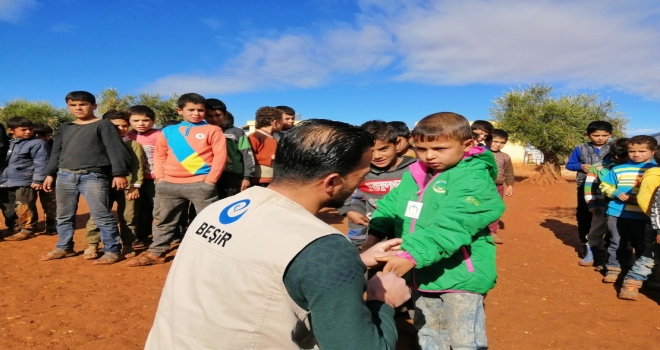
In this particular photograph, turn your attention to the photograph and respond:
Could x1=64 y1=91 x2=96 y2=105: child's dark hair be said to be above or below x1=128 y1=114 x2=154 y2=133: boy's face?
above

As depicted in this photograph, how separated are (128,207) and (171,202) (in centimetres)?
123

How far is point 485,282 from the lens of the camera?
2.43m

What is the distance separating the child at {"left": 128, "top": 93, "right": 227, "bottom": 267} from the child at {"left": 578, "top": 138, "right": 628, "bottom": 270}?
473 cm

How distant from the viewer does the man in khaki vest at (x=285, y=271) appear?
121 centimetres

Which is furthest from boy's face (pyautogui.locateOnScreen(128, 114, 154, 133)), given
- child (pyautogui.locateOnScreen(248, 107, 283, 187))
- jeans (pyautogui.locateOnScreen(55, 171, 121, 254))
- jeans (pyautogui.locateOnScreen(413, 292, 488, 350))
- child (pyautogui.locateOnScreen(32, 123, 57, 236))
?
jeans (pyautogui.locateOnScreen(413, 292, 488, 350))

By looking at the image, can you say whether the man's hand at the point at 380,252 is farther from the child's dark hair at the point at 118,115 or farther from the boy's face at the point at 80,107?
the child's dark hair at the point at 118,115

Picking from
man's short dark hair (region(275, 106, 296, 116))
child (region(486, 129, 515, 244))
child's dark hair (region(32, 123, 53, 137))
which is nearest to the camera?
child (region(486, 129, 515, 244))

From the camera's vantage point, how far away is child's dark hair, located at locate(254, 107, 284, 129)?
590cm

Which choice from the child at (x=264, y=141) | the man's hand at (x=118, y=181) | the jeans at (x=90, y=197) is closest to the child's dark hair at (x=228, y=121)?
the child at (x=264, y=141)

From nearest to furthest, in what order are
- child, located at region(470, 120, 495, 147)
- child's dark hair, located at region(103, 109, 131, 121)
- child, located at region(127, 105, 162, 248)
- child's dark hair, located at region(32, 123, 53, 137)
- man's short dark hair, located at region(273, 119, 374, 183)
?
1. man's short dark hair, located at region(273, 119, 374, 183)
2. child, located at region(470, 120, 495, 147)
3. child, located at region(127, 105, 162, 248)
4. child's dark hair, located at region(103, 109, 131, 121)
5. child's dark hair, located at region(32, 123, 53, 137)

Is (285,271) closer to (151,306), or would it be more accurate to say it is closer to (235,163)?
(151,306)

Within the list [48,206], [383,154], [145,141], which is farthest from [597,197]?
[48,206]

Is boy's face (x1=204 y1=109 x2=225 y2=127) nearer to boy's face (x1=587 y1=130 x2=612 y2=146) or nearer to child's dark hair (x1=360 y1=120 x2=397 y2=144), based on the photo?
child's dark hair (x1=360 y1=120 x2=397 y2=144)

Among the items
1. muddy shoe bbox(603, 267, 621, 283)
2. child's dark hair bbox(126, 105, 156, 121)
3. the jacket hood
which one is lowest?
muddy shoe bbox(603, 267, 621, 283)
